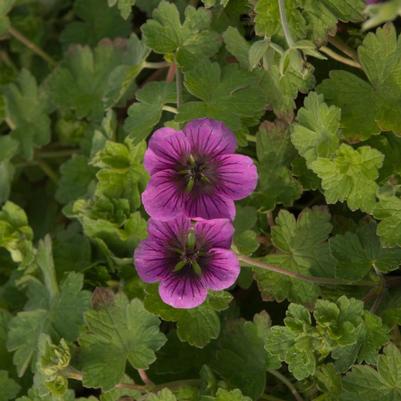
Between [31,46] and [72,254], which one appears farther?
[31,46]

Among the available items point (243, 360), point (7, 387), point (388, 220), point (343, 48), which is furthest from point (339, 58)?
point (7, 387)

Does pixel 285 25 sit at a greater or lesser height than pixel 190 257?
greater

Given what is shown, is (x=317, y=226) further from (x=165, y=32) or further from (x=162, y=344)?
(x=165, y=32)

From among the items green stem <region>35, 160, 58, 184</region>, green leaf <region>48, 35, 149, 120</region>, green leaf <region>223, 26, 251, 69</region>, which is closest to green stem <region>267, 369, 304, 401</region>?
green leaf <region>223, 26, 251, 69</region>

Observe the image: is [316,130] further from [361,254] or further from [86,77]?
[86,77]

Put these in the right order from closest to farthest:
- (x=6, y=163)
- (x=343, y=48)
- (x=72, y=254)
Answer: (x=343, y=48) → (x=72, y=254) → (x=6, y=163)

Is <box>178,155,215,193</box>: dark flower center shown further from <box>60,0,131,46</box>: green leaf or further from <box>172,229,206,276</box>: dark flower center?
<box>60,0,131,46</box>: green leaf

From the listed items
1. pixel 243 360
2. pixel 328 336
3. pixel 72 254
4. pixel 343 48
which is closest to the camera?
pixel 328 336
